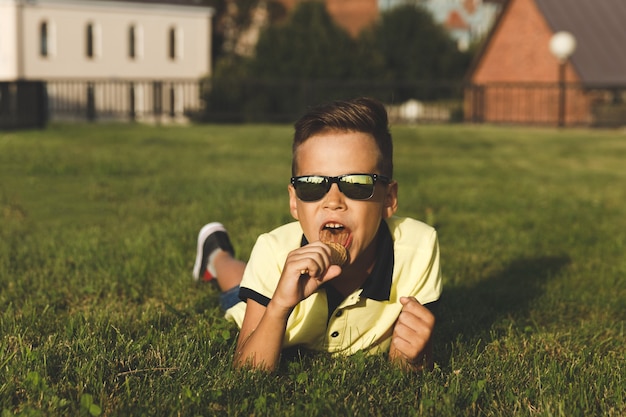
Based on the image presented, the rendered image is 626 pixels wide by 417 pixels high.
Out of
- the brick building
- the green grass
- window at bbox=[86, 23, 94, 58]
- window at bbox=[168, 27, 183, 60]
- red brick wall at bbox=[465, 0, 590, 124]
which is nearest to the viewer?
the green grass

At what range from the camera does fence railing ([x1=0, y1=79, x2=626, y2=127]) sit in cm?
2814

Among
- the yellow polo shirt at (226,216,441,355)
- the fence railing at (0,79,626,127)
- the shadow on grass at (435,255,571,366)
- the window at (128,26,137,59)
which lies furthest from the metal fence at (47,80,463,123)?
the yellow polo shirt at (226,216,441,355)

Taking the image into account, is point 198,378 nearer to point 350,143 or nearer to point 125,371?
point 125,371

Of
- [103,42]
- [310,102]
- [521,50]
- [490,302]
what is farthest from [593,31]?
[490,302]

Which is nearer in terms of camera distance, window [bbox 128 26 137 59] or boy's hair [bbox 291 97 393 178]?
boy's hair [bbox 291 97 393 178]

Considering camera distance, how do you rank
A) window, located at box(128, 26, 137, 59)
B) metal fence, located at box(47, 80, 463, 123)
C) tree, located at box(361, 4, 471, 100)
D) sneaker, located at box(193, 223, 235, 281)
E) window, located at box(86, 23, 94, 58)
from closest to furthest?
sneaker, located at box(193, 223, 235, 281) < metal fence, located at box(47, 80, 463, 123) < window, located at box(86, 23, 94, 58) < window, located at box(128, 26, 137, 59) < tree, located at box(361, 4, 471, 100)

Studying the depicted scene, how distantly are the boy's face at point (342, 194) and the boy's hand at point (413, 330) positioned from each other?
0.97 ft

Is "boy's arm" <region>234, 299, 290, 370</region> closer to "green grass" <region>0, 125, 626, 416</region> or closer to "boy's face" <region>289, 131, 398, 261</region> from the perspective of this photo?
"green grass" <region>0, 125, 626, 416</region>

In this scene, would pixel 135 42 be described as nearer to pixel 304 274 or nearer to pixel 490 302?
pixel 490 302

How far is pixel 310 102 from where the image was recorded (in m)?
30.3

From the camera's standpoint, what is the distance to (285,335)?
12.2 feet

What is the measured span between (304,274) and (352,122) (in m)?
0.64

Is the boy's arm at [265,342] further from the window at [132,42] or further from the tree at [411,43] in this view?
the tree at [411,43]

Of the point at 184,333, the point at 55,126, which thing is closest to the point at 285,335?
the point at 184,333
